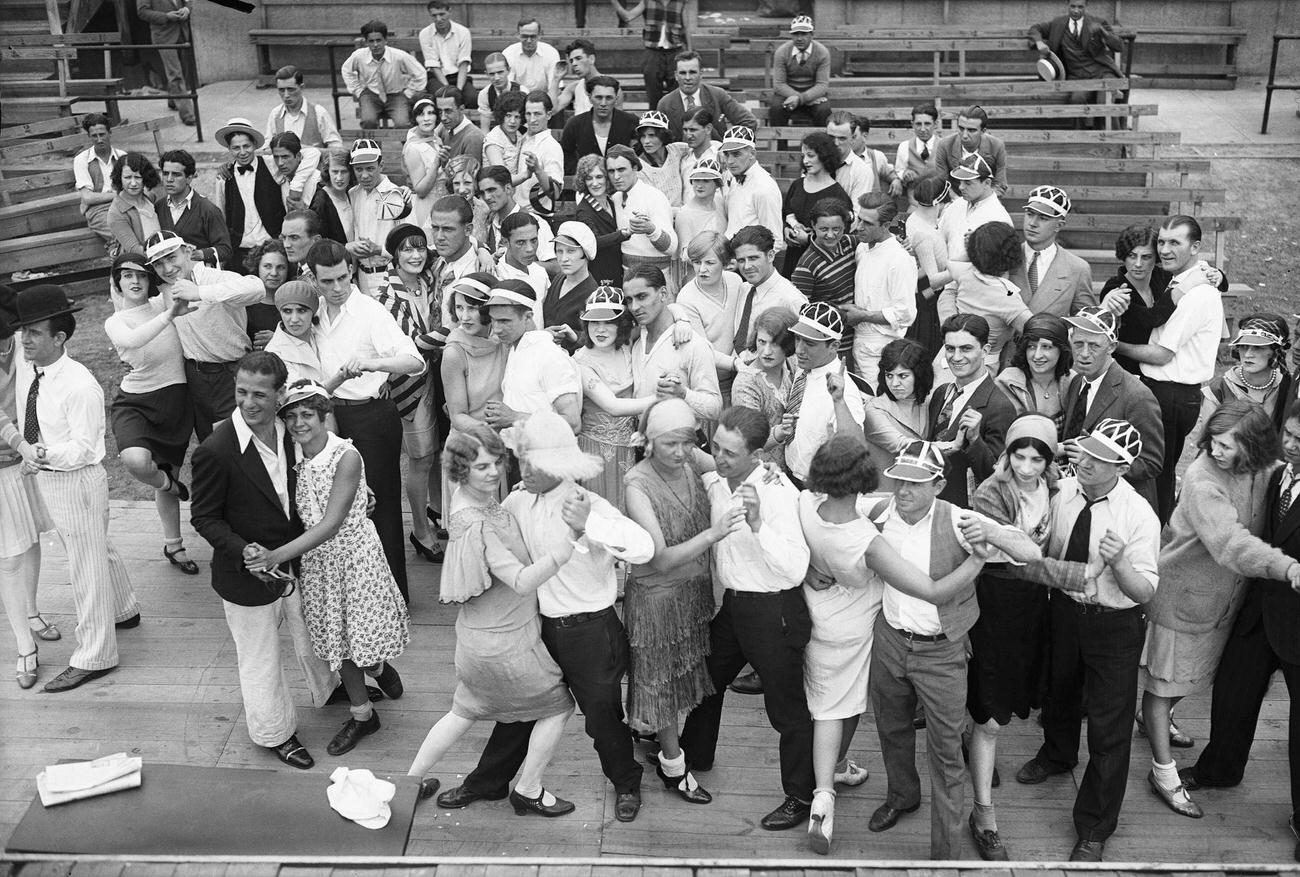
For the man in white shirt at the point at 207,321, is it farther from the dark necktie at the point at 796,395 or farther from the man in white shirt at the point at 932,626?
the man in white shirt at the point at 932,626

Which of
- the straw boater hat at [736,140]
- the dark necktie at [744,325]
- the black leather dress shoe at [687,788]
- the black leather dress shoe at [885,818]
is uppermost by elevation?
the straw boater hat at [736,140]

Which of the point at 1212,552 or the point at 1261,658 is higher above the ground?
the point at 1212,552

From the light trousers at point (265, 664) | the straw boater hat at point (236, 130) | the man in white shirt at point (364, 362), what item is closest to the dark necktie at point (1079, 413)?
the man in white shirt at point (364, 362)

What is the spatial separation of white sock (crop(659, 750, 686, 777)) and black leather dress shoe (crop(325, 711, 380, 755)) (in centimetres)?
132

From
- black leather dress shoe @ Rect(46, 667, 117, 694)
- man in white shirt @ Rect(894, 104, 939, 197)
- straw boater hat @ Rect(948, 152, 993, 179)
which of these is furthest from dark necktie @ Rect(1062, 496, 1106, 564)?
man in white shirt @ Rect(894, 104, 939, 197)

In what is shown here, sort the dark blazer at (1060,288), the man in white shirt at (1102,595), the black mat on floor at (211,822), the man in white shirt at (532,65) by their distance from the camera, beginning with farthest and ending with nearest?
1. the man in white shirt at (532,65)
2. the dark blazer at (1060,288)
3. the man in white shirt at (1102,595)
4. the black mat on floor at (211,822)

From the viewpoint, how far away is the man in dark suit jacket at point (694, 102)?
32.0 feet

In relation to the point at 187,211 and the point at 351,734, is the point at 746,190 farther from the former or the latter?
the point at 351,734

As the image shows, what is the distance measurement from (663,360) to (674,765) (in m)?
1.85

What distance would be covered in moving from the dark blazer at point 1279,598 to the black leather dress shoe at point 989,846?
1253 mm

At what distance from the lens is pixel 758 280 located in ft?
20.5

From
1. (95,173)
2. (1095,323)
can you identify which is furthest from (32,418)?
(95,173)

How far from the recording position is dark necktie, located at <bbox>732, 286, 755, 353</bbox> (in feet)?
20.8

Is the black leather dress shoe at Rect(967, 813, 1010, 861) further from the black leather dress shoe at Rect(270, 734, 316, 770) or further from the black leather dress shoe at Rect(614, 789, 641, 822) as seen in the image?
the black leather dress shoe at Rect(270, 734, 316, 770)
